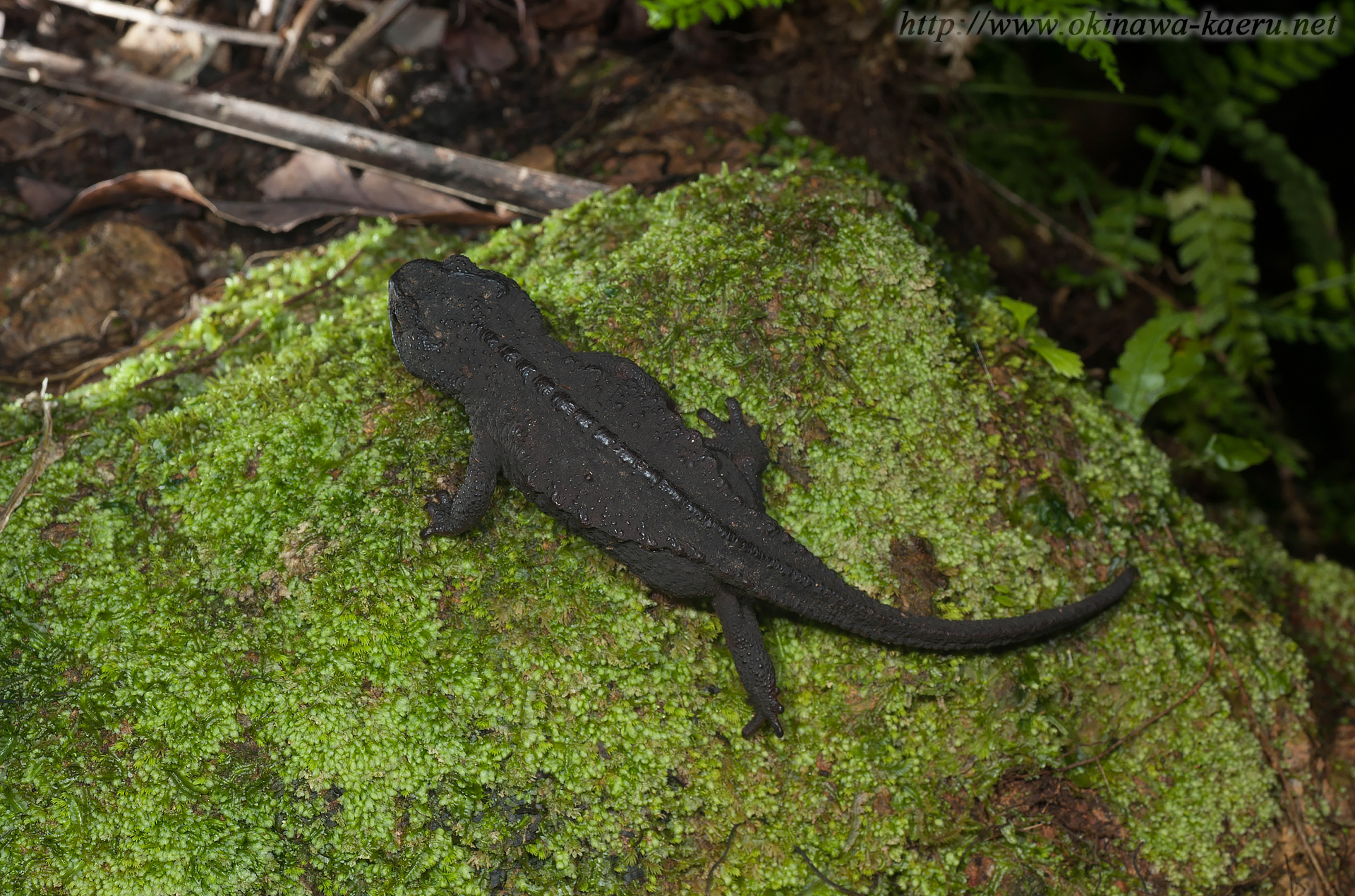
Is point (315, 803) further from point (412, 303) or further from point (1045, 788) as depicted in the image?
point (1045, 788)

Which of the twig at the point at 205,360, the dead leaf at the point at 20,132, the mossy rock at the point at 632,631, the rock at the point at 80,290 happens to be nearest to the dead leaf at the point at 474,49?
the mossy rock at the point at 632,631

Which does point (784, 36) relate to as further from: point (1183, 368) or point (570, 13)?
point (1183, 368)

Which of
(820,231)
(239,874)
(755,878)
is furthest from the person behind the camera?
(820,231)

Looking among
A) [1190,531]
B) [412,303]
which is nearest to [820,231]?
[412,303]

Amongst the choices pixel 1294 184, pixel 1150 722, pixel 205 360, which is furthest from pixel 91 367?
pixel 1294 184

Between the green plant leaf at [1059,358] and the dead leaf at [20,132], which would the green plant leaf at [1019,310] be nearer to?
the green plant leaf at [1059,358]
